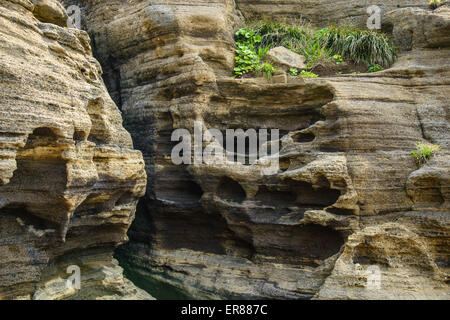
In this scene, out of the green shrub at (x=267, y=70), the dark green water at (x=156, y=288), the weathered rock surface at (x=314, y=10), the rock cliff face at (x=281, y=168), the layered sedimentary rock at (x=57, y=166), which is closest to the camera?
the layered sedimentary rock at (x=57, y=166)

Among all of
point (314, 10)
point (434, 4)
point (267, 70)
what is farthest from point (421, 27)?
point (314, 10)

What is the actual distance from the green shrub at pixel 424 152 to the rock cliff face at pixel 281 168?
0.45 ft

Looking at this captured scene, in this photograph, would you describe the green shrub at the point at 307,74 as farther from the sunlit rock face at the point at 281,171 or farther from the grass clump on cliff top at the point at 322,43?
the sunlit rock face at the point at 281,171

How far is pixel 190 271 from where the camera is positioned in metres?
7.77

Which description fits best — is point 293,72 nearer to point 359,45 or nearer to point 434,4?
point 359,45

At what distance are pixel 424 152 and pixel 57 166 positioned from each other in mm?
5808

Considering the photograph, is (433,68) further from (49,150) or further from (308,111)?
(49,150)

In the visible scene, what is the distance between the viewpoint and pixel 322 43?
29.7 ft

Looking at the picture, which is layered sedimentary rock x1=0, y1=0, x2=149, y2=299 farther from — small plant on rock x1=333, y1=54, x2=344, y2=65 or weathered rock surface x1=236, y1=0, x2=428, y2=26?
weathered rock surface x1=236, y1=0, x2=428, y2=26

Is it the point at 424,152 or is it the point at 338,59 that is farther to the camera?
the point at 338,59

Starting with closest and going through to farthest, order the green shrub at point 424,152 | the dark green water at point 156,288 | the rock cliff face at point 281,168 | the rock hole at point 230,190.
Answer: the rock cliff face at point 281,168, the green shrub at point 424,152, the dark green water at point 156,288, the rock hole at point 230,190

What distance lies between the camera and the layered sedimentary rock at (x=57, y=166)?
16.8 ft

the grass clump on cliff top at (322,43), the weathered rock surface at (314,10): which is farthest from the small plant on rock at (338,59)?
the weathered rock surface at (314,10)

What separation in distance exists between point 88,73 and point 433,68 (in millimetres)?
6240
